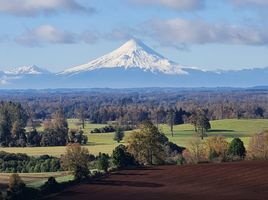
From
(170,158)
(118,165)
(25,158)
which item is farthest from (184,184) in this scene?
(25,158)

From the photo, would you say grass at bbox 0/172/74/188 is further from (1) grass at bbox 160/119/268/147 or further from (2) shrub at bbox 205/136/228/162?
(1) grass at bbox 160/119/268/147

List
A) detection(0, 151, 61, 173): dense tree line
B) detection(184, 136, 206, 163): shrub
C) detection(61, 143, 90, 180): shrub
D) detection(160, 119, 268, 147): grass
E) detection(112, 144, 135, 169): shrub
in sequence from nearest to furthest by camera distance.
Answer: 1. detection(61, 143, 90, 180): shrub
2. detection(112, 144, 135, 169): shrub
3. detection(184, 136, 206, 163): shrub
4. detection(0, 151, 61, 173): dense tree line
5. detection(160, 119, 268, 147): grass

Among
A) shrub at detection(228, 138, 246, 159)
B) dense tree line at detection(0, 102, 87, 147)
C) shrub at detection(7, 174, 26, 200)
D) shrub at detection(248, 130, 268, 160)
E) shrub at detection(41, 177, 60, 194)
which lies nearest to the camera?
shrub at detection(7, 174, 26, 200)

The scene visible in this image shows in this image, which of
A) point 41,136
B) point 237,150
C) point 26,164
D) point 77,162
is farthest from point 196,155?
point 41,136

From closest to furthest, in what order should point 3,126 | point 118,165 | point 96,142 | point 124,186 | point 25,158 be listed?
point 124,186 < point 118,165 < point 25,158 < point 96,142 < point 3,126

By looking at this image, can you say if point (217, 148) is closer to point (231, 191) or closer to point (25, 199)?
point (231, 191)

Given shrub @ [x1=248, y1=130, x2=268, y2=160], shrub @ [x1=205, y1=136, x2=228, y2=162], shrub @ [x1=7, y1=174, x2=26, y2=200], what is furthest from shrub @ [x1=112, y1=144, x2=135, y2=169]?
shrub @ [x1=7, y1=174, x2=26, y2=200]
